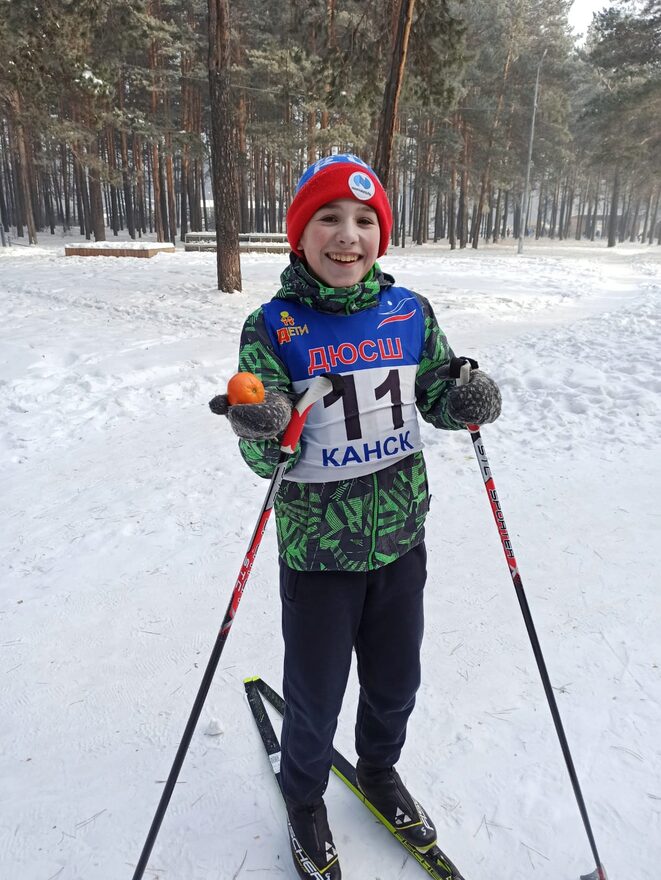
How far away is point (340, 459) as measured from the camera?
1.63 m

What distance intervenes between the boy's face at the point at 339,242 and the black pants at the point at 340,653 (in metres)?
0.88

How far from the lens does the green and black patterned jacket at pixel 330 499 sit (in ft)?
5.32

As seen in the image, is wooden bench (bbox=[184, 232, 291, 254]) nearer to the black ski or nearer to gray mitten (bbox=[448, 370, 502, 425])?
the black ski

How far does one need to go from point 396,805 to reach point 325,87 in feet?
45.0

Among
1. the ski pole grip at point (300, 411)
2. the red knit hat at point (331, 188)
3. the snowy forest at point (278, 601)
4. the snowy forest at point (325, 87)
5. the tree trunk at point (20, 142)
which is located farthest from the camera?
the tree trunk at point (20, 142)

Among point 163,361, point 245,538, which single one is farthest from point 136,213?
point 245,538

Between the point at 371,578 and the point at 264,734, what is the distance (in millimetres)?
1028

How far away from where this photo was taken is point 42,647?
2738 mm

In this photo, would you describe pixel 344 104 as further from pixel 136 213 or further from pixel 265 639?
pixel 136 213

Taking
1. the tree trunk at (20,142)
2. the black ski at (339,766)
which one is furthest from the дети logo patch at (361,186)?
the tree trunk at (20,142)

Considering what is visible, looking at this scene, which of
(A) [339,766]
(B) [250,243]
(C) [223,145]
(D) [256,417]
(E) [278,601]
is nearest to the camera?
(D) [256,417]

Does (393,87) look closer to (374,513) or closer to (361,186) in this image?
(361,186)

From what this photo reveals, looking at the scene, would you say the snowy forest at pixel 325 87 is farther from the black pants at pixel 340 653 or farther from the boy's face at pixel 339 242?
the black pants at pixel 340 653

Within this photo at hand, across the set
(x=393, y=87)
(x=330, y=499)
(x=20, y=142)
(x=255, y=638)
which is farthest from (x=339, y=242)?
(x=20, y=142)
